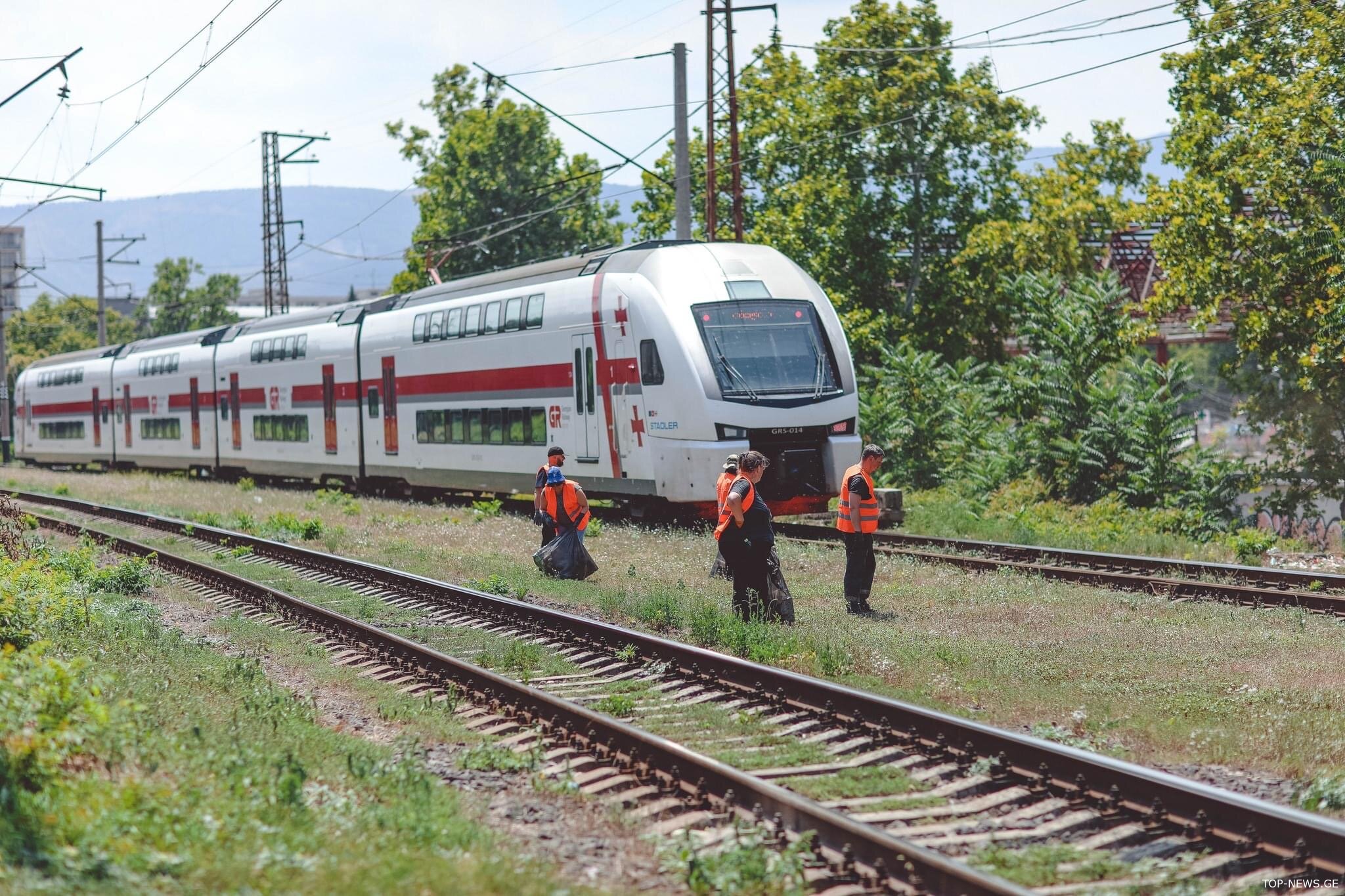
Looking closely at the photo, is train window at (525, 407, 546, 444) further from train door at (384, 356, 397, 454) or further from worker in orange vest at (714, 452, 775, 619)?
worker in orange vest at (714, 452, 775, 619)

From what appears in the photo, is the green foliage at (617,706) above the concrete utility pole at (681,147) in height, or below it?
below

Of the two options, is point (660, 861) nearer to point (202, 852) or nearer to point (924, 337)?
point (202, 852)

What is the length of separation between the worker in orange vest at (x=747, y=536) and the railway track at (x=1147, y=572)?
4697 millimetres

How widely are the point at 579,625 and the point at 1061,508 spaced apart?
43.8ft

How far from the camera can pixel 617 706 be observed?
29.9ft

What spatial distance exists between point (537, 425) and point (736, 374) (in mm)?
4950

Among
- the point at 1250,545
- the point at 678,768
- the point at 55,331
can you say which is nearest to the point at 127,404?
the point at 1250,545

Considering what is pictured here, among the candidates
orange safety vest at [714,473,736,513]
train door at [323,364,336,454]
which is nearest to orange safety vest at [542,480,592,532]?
orange safety vest at [714,473,736,513]

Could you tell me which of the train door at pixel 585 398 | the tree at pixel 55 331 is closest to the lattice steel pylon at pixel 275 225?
the train door at pixel 585 398

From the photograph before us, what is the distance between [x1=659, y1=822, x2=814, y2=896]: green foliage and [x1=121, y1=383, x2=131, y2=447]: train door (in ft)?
136

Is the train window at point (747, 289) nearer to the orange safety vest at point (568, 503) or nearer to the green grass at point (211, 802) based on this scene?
the orange safety vest at point (568, 503)

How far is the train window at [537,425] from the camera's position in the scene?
22.5 m

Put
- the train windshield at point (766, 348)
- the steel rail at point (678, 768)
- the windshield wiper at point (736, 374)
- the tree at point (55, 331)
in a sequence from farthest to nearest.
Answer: the tree at point (55, 331), the train windshield at point (766, 348), the windshield wiper at point (736, 374), the steel rail at point (678, 768)

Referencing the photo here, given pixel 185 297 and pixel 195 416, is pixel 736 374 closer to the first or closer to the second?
pixel 195 416
